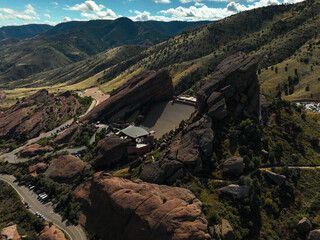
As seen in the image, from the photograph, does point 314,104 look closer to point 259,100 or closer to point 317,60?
point 317,60

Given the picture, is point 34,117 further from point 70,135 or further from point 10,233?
point 10,233

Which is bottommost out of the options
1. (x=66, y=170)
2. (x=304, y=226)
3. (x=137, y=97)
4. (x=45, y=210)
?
(x=45, y=210)

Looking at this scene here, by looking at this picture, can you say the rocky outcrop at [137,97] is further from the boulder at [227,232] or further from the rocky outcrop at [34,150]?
the boulder at [227,232]

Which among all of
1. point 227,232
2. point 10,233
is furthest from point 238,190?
point 10,233

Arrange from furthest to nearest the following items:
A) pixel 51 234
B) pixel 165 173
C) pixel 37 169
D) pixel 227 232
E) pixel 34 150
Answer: pixel 34 150 < pixel 37 169 < pixel 165 173 < pixel 51 234 < pixel 227 232

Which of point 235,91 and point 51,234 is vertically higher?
point 235,91

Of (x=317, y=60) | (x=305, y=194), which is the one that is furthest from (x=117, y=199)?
(x=317, y=60)

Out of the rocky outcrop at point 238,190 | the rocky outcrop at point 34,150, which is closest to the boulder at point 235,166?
the rocky outcrop at point 238,190
